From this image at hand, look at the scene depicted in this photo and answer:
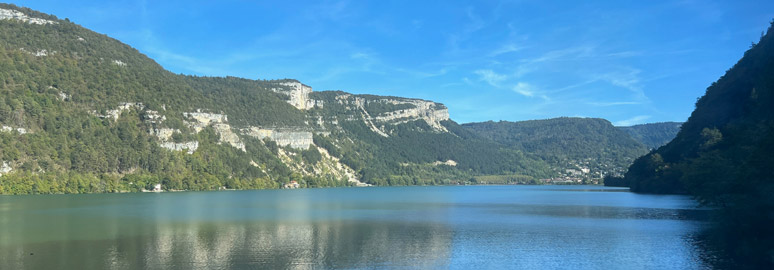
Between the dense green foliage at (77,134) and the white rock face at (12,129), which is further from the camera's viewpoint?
the white rock face at (12,129)

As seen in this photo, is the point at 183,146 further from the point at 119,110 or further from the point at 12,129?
the point at 12,129

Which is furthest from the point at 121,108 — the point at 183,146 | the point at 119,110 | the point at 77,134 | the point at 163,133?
the point at 77,134

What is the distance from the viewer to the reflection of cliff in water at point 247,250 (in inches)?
1272

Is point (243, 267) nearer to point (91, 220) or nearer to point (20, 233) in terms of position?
point (20, 233)

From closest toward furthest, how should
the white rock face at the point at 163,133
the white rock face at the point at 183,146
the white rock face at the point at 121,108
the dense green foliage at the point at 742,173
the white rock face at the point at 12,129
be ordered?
the dense green foliage at the point at 742,173 < the white rock face at the point at 12,129 < the white rock face at the point at 121,108 < the white rock face at the point at 183,146 < the white rock face at the point at 163,133

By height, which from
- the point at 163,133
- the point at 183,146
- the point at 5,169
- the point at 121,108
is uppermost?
the point at 121,108

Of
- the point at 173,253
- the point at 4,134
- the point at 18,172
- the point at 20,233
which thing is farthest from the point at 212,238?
the point at 4,134

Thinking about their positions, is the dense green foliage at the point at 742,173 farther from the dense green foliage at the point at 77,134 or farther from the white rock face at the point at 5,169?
the white rock face at the point at 5,169

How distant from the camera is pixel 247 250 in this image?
122 ft

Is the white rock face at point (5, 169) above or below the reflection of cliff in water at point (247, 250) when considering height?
above

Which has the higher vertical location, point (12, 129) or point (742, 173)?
point (12, 129)

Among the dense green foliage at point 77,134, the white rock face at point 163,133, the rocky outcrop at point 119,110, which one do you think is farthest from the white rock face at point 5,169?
the white rock face at point 163,133

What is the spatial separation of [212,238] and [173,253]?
751cm

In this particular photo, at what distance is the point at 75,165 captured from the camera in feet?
465
